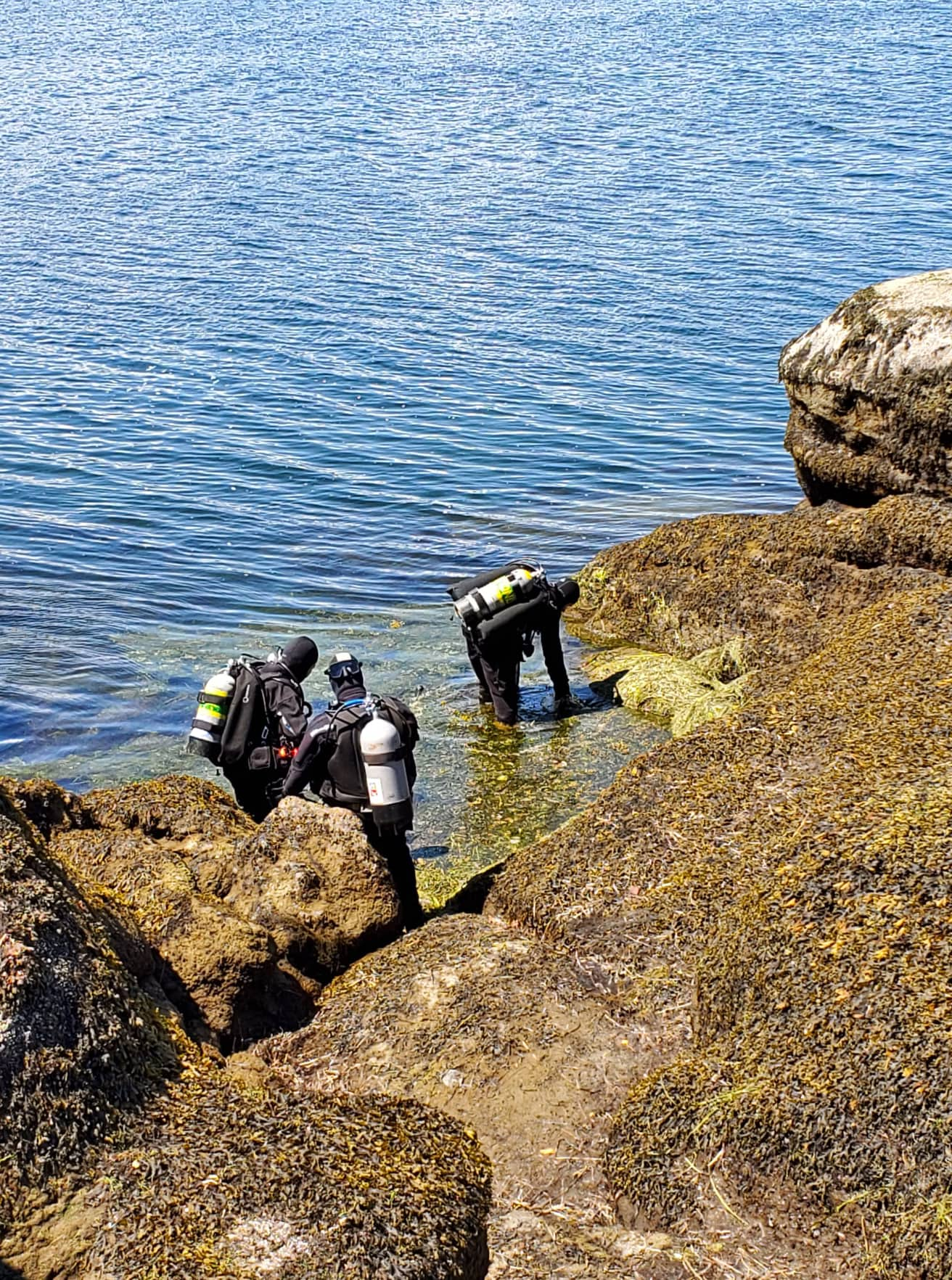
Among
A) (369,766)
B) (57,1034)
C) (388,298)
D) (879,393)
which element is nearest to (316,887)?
(369,766)

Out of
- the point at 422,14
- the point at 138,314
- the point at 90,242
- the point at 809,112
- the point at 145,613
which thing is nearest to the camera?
the point at 145,613

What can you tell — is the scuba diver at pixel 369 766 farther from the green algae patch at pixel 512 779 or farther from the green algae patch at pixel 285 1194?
the green algae patch at pixel 285 1194

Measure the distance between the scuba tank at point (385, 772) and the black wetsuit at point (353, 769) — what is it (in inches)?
6.2

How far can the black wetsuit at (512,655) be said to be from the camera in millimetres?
12102

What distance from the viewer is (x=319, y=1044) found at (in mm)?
6523

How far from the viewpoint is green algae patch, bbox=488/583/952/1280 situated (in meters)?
5.03

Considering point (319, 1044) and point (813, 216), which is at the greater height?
point (813, 216)

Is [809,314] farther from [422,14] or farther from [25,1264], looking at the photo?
[422,14]

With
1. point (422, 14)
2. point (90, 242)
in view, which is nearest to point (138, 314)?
point (90, 242)

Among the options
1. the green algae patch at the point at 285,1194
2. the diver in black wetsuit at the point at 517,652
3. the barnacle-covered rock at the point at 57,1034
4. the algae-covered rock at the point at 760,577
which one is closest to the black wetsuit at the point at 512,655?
the diver in black wetsuit at the point at 517,652

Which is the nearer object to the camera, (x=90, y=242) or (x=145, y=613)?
(x=145, y=613)

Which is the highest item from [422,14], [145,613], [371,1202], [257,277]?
[422,14]

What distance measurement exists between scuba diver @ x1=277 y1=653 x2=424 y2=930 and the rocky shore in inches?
10.3

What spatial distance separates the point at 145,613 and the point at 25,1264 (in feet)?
39.7
